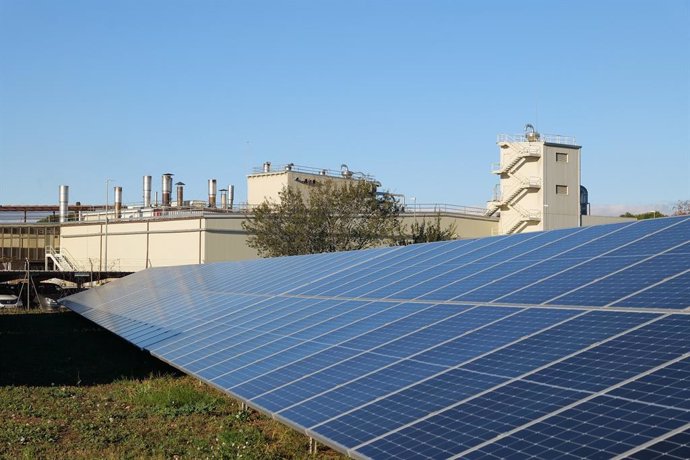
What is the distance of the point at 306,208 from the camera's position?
194 ft

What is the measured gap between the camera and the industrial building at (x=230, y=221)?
59125 mm

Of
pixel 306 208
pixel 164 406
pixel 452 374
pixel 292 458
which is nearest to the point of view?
pixel 452 374

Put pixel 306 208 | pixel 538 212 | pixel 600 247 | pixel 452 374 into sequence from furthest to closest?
pixel 538 212 < pixel 306 208 < pixel 600 247 < pixel 452 374

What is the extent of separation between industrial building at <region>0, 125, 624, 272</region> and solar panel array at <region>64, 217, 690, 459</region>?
4091cm

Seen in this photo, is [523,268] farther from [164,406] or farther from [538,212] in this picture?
[538,212]

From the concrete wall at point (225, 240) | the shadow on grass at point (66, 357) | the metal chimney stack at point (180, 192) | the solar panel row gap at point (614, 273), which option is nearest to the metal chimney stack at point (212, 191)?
the metal chimney stack at point (180, 192)

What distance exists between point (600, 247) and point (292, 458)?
6117 millimetres

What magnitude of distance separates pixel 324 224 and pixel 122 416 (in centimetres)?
4404

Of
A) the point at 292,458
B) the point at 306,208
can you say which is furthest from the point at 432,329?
the point at 306,208

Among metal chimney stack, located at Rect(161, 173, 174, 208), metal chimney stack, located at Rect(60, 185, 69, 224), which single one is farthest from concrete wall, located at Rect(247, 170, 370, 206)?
metal chimney stack, located at Rect(60, 185, 69, 224)

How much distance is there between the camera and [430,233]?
58.1m

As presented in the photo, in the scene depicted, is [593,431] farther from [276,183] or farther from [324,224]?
[276,183]

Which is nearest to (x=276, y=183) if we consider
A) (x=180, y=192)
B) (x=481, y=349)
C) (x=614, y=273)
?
(x=180, y=192)

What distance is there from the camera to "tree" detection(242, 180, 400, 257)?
57031mm
